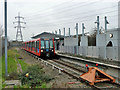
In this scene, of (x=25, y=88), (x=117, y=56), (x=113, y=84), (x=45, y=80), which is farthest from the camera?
(x=117, y=56)

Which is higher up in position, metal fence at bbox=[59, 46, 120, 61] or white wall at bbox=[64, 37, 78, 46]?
white wall at bbox=[64, 37, 78, 46]

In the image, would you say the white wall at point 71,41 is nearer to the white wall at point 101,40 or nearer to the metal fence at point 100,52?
the metal fence at point 100,52

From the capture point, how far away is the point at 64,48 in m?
25.6

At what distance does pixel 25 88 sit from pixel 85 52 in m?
14.0

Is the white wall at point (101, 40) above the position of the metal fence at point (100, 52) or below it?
above

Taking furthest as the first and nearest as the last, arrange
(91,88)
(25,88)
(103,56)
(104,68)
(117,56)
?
(103,56) → (117,56) → (104,68) → (91,88) → (25,88)

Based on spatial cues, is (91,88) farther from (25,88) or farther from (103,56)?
(103,56)

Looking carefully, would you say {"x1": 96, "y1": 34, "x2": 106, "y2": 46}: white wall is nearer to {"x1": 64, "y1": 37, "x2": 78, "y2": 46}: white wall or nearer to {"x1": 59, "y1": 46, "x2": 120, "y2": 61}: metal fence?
{"x1": 59, "y1": 46, "x2": 120, "y2": 61}: metal fence

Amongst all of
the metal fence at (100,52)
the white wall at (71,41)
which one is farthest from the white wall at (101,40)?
the white wall at (71,41)

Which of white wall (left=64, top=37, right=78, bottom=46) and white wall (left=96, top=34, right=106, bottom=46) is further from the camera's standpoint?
white wall (left=64, top=37, right=78, bottom=46)

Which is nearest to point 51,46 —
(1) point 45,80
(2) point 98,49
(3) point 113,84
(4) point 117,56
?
(2) point 98,49

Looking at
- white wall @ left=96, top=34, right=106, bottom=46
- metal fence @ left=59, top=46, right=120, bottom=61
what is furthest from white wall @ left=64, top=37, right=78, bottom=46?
white wall @ left=96, top=34, right=106, bottom=46

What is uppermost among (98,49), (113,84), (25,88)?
(98,49)

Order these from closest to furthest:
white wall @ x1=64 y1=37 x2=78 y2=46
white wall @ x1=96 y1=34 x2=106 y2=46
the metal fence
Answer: the metal fence
white wall @ x1=96 y1=34 x2=106 y2=46
white wall @ x1=64 y1=37 x2=78 y2=46
